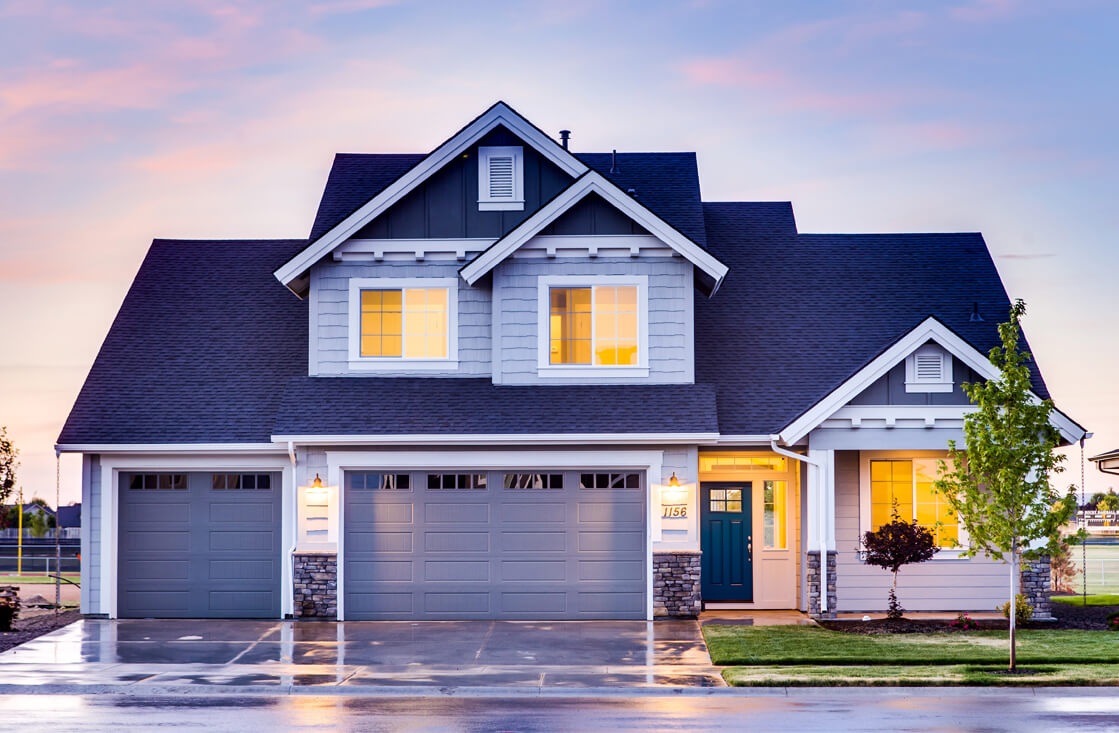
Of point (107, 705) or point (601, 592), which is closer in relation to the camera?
point (107, 705)

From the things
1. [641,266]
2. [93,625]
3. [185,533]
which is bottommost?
[93,625]

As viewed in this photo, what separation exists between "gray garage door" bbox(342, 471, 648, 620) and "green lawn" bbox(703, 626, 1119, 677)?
7.85ft

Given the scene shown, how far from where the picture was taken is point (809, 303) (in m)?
23.6

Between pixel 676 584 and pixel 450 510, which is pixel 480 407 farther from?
pixel 676 584

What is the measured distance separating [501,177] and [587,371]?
387cm

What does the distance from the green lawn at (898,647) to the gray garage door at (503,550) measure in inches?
94.1

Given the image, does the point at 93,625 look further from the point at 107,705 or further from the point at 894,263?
the point at 894,263

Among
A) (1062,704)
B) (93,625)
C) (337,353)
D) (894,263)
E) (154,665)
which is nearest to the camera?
(1062,704)

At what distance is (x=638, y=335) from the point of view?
20875 mm

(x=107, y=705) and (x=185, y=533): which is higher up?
(x=185, y=533)

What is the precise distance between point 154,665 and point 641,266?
1014cm

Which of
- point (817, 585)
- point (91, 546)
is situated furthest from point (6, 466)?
point (817, 585)

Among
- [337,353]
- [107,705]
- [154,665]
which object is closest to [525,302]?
[337,353]

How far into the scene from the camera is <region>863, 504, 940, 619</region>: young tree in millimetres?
19281
